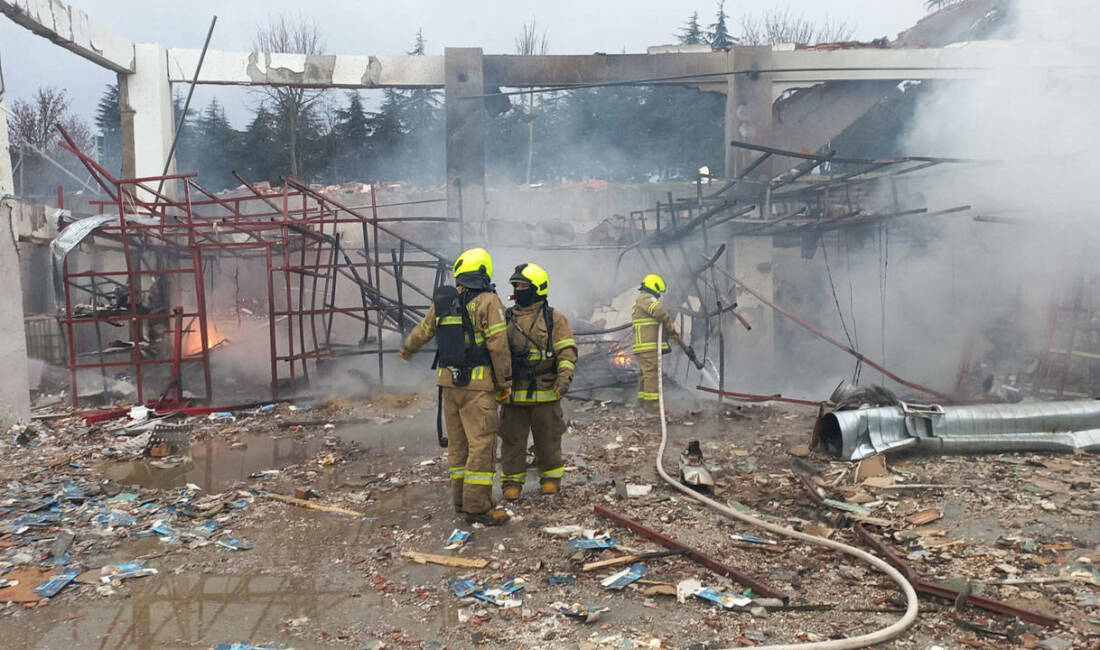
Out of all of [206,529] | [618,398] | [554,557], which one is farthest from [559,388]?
[618,398]

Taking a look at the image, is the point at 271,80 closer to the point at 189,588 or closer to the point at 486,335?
the point at 486,335

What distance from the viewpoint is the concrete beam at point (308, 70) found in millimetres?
15047

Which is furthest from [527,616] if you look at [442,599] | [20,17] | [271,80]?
[271,80]

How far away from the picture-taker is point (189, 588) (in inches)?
172

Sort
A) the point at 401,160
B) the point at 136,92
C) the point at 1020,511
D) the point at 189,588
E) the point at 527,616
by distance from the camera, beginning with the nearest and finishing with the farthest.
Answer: the point at 527,616
the point at 189,588
the point at 1020,511
the point at 136,92
the point at 401,160

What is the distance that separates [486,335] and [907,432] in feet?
13.1

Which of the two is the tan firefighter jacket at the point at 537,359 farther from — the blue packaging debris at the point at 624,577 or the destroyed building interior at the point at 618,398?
the blue packaging debris at the point at 624,577

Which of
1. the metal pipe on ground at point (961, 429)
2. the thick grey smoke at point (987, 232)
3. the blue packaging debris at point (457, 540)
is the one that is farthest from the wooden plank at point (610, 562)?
the thick grey smoke at point (987, 232)

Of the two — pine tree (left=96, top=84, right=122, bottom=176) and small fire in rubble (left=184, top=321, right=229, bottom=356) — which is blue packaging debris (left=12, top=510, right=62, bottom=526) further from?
pine tree (left=96, top=84, right=122, bottom=176)

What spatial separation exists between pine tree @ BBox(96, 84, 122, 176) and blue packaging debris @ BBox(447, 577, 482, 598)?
108 ft

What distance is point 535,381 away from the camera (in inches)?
228

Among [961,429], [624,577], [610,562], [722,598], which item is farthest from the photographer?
[961,429]

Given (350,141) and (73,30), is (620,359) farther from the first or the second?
(350,141)

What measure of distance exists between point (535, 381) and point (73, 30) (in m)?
11.4
